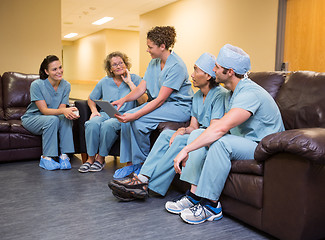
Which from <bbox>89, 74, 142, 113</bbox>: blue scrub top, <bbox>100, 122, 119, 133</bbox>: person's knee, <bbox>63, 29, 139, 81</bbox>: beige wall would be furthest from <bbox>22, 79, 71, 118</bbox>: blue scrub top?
<bbox>63, 29, 139, 81</bbox>: beige wall

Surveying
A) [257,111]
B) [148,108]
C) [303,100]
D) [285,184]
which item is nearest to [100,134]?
[148,108]

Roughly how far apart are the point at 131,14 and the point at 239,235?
814cm

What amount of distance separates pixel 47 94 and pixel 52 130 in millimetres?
371

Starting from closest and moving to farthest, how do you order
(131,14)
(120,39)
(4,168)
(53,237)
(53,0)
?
(53,237)
(4,168)
(53,0)
(131,14)
(120,39)

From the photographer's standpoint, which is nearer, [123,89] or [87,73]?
[123,89]

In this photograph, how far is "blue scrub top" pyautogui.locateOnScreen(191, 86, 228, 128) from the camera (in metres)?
2.22

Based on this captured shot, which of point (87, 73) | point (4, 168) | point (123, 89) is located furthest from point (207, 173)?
point (87, 73)

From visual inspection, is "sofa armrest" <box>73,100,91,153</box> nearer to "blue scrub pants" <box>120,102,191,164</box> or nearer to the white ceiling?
"blue scrub pants" <box>120,102,191,164</box>

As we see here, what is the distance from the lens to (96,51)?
12562 mm

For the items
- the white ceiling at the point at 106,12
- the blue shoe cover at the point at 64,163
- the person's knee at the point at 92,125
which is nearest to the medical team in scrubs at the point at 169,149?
the person's knee at the point at 92,125

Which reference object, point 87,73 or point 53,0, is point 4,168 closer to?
point 53,0

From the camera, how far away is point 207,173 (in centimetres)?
183

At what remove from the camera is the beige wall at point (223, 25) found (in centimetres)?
503

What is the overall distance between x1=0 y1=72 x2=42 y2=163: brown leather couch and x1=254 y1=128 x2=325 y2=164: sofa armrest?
2427 millimetres
